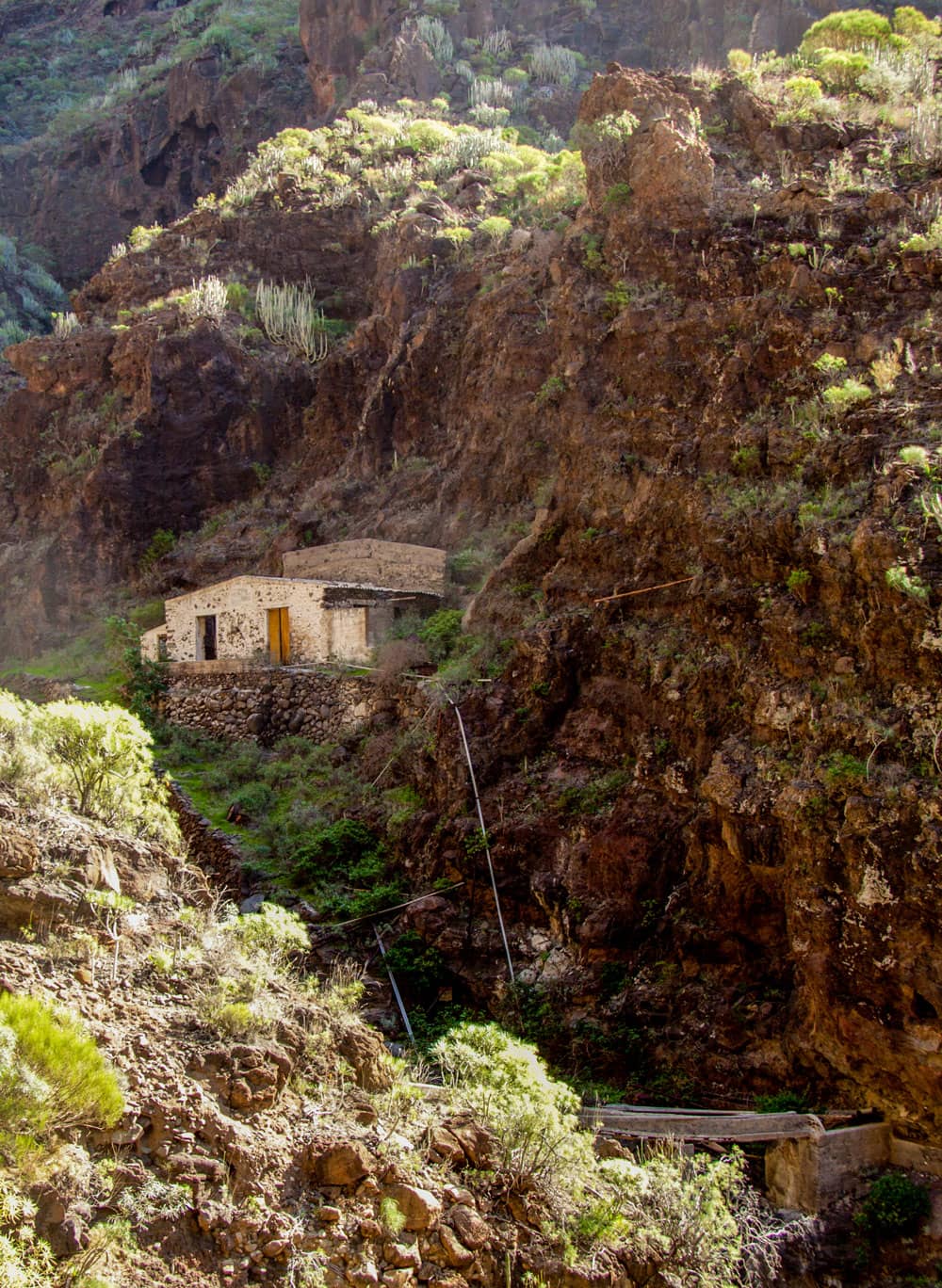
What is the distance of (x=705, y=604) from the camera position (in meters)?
16.4

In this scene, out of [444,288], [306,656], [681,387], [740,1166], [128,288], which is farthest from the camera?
[128,288]

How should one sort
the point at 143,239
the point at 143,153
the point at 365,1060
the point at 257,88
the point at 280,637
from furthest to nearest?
the point at 143,153
the point at 257,88
the point at 143,239
the point at 280,637
the point at 365,1060

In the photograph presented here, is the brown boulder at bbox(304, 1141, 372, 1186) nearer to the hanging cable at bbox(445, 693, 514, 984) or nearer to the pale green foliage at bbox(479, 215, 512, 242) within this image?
→ the hanging cable at bbox(445, 693, 514, 984)

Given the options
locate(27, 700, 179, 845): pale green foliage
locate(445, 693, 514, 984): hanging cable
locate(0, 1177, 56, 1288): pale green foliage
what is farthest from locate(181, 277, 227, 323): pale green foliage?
locate(0, 1177, 56, 1288): pale green foliage

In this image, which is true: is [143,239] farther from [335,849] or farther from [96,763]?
[96,763]

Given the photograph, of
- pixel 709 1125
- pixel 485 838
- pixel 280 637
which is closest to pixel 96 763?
pixel 485 838

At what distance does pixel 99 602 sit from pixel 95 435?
603 centimetres

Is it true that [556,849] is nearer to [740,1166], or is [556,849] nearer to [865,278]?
[740,1166]

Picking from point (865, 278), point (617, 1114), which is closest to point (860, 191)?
point (865, 278)

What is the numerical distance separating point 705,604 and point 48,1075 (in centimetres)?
1142

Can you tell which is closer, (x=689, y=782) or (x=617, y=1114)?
(x=617, y=1114)

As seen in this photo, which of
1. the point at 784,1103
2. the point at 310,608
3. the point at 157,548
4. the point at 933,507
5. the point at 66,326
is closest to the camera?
the point at 784,1103

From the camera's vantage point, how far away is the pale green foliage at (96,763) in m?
13.1

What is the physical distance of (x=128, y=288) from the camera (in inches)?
1531
